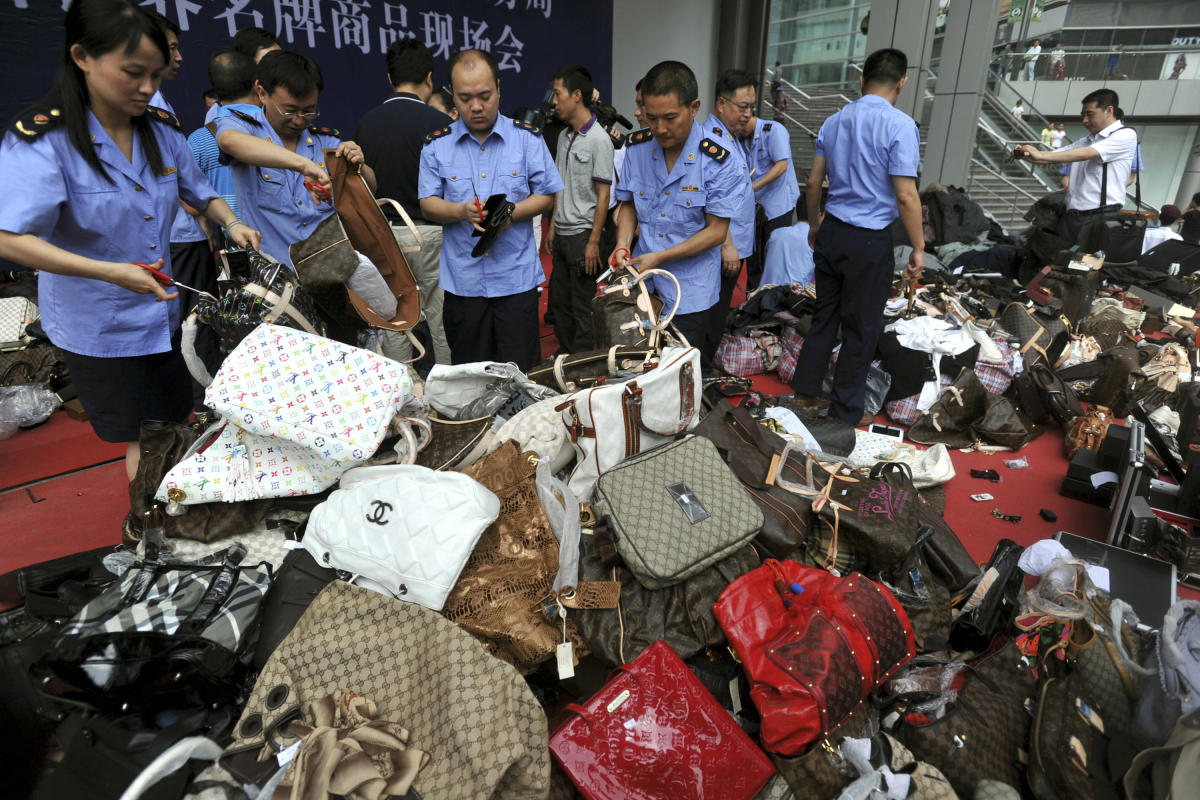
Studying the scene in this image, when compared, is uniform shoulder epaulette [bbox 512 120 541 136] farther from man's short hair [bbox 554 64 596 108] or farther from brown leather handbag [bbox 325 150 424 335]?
man's short hair [bbox 554 64 596 108]

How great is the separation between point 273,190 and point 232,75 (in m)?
0.73

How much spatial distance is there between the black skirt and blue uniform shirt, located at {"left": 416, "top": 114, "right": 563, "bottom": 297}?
4.17 feet

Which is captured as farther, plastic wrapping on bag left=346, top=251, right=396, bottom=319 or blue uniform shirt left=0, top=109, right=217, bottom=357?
plastic wrapping on bag left=346, top=251, right=396, bottom=319

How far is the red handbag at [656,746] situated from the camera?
61.6 inches

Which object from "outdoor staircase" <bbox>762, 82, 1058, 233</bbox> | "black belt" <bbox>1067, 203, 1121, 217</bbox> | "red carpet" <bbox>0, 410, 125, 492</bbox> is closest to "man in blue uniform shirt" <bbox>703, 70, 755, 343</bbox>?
"black belt" <bbox>1067, 203, 1121, 217</bbox>

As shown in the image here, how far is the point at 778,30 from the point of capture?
10.8 m

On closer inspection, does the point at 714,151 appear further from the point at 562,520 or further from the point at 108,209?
the point at 108,209

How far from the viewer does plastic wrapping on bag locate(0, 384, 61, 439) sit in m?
3.63

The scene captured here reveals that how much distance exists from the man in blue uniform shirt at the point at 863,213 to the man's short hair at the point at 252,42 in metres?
3.26

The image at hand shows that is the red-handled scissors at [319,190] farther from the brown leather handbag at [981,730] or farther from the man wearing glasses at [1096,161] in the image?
the man wearing glasses at [1096,161]

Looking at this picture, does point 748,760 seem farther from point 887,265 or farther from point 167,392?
point 887,265

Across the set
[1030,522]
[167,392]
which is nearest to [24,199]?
[167,392]

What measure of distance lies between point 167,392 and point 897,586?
2.60m

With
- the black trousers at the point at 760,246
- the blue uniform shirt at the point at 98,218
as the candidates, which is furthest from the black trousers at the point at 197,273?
the black trousers at the point at 760,246
